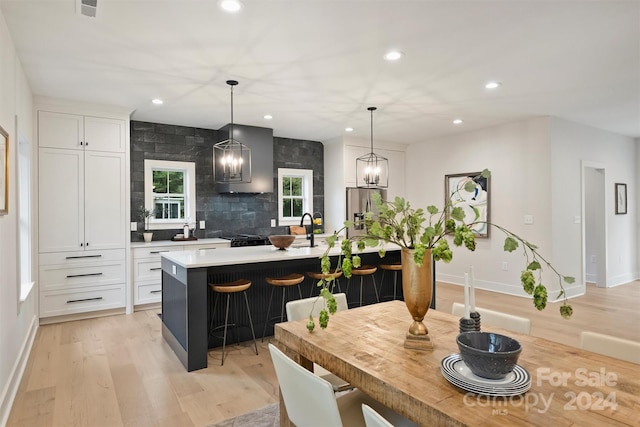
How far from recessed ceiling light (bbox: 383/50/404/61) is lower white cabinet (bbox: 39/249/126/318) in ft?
12.5

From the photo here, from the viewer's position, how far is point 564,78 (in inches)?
146

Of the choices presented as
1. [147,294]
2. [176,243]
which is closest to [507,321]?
[176,243]

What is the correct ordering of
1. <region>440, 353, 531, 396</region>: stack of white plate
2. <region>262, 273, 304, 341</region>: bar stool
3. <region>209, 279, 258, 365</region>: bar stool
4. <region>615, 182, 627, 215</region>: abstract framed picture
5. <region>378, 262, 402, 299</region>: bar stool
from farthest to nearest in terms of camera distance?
<region>615, 182, 627, 215</region>: abstract framed picture < <region>378, 262, 402, 299</region>: bar stool < <region>262, 273, 304, 341</region>: bar stool < <region>209, 279, 258, 365</region>: bar stool < <region>440, 353, 531, 396</region>: stack of white plate

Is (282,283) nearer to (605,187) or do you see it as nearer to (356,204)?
(356,204)

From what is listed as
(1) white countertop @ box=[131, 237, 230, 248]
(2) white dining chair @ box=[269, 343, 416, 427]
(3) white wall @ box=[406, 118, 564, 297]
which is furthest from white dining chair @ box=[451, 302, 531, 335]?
(1) white countertop @ box=[131, 237, 230, 248]

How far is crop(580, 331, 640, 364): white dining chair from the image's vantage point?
1.50m

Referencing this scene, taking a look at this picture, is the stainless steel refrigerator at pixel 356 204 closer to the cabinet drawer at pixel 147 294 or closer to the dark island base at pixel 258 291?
the dark island base at pixel 258 291

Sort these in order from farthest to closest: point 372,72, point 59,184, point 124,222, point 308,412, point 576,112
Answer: point 576,112
point 124,222
point 59,184
point 372,72
point 308,412

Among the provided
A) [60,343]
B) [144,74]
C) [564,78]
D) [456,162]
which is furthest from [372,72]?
[60,343]

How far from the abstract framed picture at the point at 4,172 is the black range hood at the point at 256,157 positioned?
3.06 metres

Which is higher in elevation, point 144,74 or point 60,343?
point 144,74

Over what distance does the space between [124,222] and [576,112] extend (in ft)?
19.9

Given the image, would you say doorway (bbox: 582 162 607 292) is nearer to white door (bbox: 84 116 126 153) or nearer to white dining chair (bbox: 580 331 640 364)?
white dining chair (bbox: 580 331 640 364)

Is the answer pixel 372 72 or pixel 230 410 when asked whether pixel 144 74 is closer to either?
pixel 372 72
